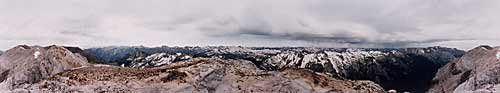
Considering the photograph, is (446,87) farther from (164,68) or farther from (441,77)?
(164,68)

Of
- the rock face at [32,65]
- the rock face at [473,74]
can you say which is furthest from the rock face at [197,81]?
the rock face at [473,74]

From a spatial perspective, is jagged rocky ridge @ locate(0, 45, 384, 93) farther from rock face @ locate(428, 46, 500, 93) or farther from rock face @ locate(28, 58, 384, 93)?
rock face @ locate(428, 46, 500, 93)

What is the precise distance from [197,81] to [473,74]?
83608 mm

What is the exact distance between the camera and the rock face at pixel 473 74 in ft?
436

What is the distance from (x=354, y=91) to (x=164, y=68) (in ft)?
104

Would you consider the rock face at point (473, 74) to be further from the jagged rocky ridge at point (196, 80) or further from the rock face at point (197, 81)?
the rock face at point (197, 81)

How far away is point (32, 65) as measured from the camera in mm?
113688

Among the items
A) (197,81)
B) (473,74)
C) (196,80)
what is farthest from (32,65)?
(473,74)

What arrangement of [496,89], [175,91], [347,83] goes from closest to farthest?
1. [175,91]
2. [347,83]
3. [496,89]

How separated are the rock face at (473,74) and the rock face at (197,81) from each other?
47.3 meters

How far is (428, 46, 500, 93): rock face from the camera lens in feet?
436

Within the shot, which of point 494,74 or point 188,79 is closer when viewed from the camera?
point 188,79

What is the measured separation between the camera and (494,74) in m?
133

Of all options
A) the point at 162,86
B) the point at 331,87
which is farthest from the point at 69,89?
the point at 331,87
